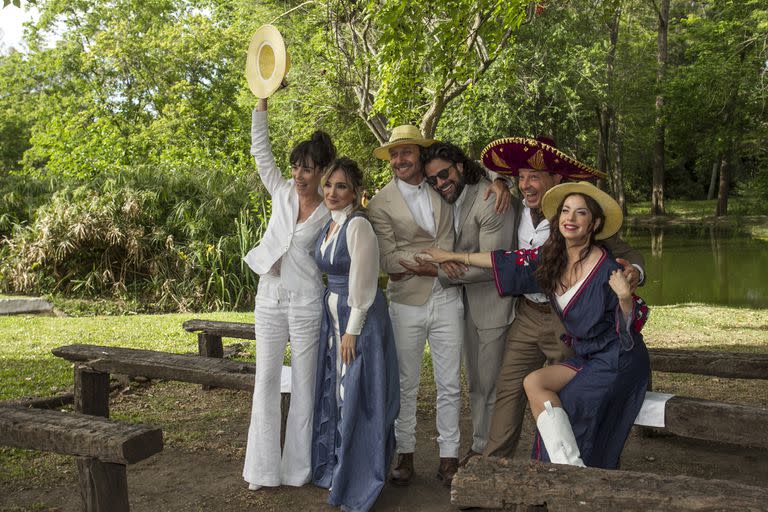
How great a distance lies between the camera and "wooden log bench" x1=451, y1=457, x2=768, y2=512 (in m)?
2.72

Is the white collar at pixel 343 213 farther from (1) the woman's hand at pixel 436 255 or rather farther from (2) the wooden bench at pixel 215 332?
(2) the wooden bench at pixel 215 332

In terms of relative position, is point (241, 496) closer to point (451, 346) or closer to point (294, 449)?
point (294, 449)

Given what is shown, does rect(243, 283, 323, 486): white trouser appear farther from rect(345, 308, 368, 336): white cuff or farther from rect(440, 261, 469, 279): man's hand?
rect(440, 261, 469, 279): man's hand

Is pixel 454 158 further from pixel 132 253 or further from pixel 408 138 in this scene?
pixel 132 253

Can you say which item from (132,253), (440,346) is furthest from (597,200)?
(132,253)

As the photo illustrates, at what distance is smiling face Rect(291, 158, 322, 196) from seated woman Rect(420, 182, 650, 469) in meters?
1.32

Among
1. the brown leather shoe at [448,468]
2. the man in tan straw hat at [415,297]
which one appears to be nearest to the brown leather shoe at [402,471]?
the man in tan straw hat at [415,297]

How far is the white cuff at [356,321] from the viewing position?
160 inches

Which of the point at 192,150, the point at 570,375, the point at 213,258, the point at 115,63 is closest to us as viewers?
the point at 570,375

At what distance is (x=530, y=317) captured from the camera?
4.12 m

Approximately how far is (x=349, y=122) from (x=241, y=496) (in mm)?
15840

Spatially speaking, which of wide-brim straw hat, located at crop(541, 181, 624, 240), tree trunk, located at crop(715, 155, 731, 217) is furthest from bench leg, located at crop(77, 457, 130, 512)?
tree trunk, located at crop(715, 155, 731, 217)

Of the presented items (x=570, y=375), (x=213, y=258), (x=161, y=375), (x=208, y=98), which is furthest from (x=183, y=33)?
(x=570, y=375)

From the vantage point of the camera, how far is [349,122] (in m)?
19.4
